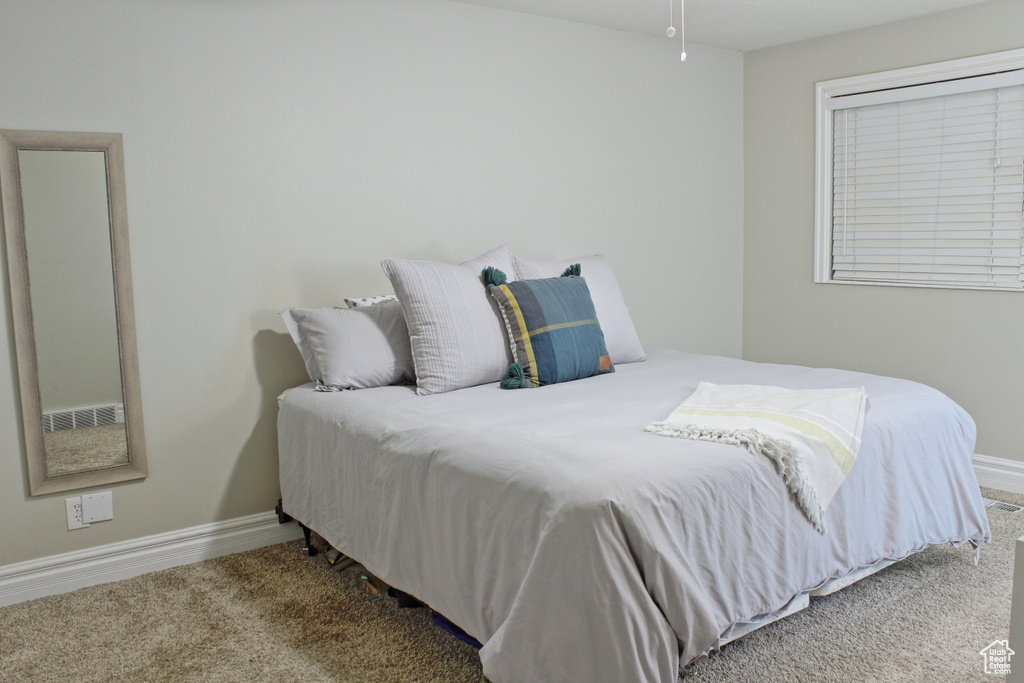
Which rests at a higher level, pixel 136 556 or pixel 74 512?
pixel 74 512

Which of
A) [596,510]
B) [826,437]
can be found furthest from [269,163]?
[826,437]

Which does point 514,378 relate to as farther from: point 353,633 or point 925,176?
point 925,176

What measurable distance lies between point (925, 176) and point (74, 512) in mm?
3860

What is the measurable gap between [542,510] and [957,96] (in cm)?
308

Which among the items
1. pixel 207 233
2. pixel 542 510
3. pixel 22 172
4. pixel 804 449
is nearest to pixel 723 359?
pixel 804 449

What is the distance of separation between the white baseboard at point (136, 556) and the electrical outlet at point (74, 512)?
99 mm

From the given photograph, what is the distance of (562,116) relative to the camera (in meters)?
3.82

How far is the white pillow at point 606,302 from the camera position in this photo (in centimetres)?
329

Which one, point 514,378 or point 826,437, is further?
point 514,378

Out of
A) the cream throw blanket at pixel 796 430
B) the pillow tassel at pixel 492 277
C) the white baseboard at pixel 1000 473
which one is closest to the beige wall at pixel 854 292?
the white baseboard at pixel 1000 473

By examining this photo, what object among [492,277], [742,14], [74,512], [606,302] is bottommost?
[74,512]

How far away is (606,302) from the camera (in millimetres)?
3355

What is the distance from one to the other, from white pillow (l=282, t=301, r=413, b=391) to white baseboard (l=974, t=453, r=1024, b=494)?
8.76ft

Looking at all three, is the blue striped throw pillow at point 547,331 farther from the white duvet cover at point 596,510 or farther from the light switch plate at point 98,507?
the light switch plate at point 98,507
